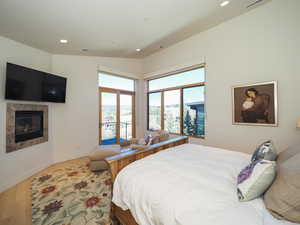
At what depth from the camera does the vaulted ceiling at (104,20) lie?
6.61 feet

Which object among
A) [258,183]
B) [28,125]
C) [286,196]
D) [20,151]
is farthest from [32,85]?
[286,196]

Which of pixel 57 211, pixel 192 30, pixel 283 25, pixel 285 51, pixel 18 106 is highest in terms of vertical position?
pixel 192 30

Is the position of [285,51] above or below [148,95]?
above

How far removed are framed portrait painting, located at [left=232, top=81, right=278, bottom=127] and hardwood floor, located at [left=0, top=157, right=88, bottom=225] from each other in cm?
398

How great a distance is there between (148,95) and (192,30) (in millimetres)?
2618

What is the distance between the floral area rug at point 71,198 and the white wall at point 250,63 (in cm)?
269

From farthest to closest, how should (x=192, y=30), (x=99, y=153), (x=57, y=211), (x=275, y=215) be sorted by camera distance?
(x=192, y=30) → (x=99, y=153) → (x=57, y=211) → (x=275, y=215)

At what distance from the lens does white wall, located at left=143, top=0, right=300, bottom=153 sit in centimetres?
229

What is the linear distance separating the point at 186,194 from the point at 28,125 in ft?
11.6

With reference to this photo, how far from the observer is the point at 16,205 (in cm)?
193

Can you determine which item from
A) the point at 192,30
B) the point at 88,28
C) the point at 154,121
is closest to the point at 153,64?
the point at 192,30

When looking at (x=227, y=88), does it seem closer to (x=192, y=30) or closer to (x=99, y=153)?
(x=192, y=30)

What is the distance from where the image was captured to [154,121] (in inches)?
195

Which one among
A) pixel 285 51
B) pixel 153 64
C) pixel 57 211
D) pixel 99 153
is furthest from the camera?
pixel 153 64
